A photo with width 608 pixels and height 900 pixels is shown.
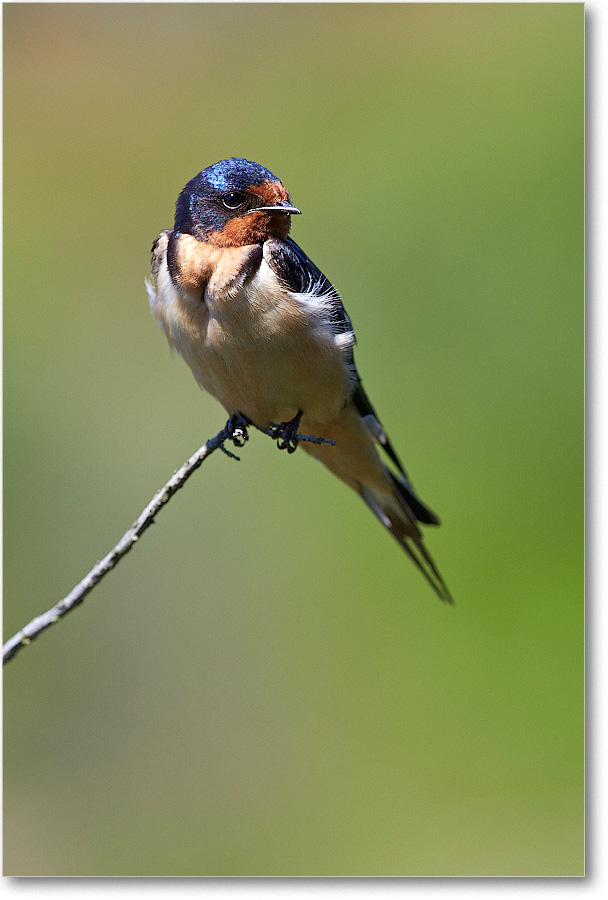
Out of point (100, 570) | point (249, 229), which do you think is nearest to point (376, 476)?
point (249, 229)

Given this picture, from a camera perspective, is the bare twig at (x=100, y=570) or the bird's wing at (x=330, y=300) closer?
the bare twig at (x=100, y=570)

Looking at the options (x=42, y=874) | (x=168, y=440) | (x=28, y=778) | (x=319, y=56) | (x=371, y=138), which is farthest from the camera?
(x=168, y=440)

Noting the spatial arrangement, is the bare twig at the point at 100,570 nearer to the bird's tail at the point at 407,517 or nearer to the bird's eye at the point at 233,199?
the bird's eye at the point at 233,199

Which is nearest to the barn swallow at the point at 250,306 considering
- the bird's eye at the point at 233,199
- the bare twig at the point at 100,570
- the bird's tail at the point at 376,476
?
the bird's eye at the point at 233,199

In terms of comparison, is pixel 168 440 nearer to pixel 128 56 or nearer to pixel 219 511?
pixel 219 511

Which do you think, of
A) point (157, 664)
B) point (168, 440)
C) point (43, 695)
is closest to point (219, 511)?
point (168, 440)

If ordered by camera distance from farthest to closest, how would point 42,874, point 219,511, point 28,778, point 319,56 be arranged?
point 219,511, point 319,56, point 28,778, point 42,874
